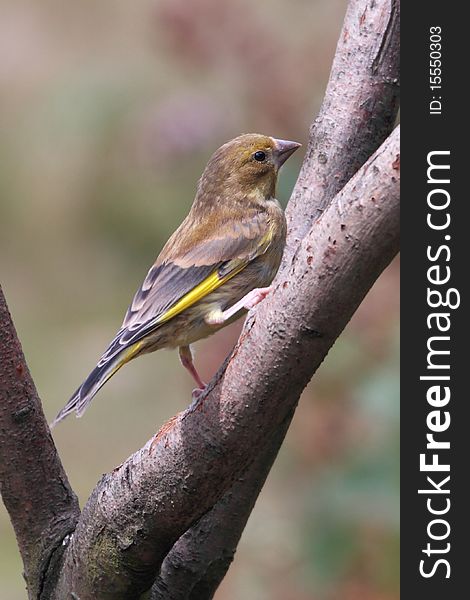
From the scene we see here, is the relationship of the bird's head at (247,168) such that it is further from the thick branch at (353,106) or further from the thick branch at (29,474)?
the thick branch at (29,474)

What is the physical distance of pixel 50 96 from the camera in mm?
7738

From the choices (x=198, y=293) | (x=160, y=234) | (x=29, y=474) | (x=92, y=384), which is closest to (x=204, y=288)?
(x=198, y=293)

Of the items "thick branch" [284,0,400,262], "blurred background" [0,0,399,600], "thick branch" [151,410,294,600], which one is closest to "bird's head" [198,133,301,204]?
"blurred background" [0,0,399,600]

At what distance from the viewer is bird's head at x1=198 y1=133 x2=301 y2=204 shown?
10.1 feet

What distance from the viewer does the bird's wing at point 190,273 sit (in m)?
2.60

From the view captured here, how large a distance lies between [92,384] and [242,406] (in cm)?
62

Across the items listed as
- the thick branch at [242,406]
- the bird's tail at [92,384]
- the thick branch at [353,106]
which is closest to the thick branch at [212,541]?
the thick branch at [242,406]

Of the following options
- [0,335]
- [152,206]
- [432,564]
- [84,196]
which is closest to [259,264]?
[0,335]

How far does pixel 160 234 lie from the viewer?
22.8ft

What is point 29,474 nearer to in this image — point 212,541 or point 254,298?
point 212,541

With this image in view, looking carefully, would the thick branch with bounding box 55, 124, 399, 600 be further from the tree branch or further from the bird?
the bird

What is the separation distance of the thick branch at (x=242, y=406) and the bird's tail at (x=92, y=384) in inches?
9.3

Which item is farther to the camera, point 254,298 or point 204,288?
point 204,288

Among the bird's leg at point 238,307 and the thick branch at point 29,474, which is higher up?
the bird's leg at point 238,307
